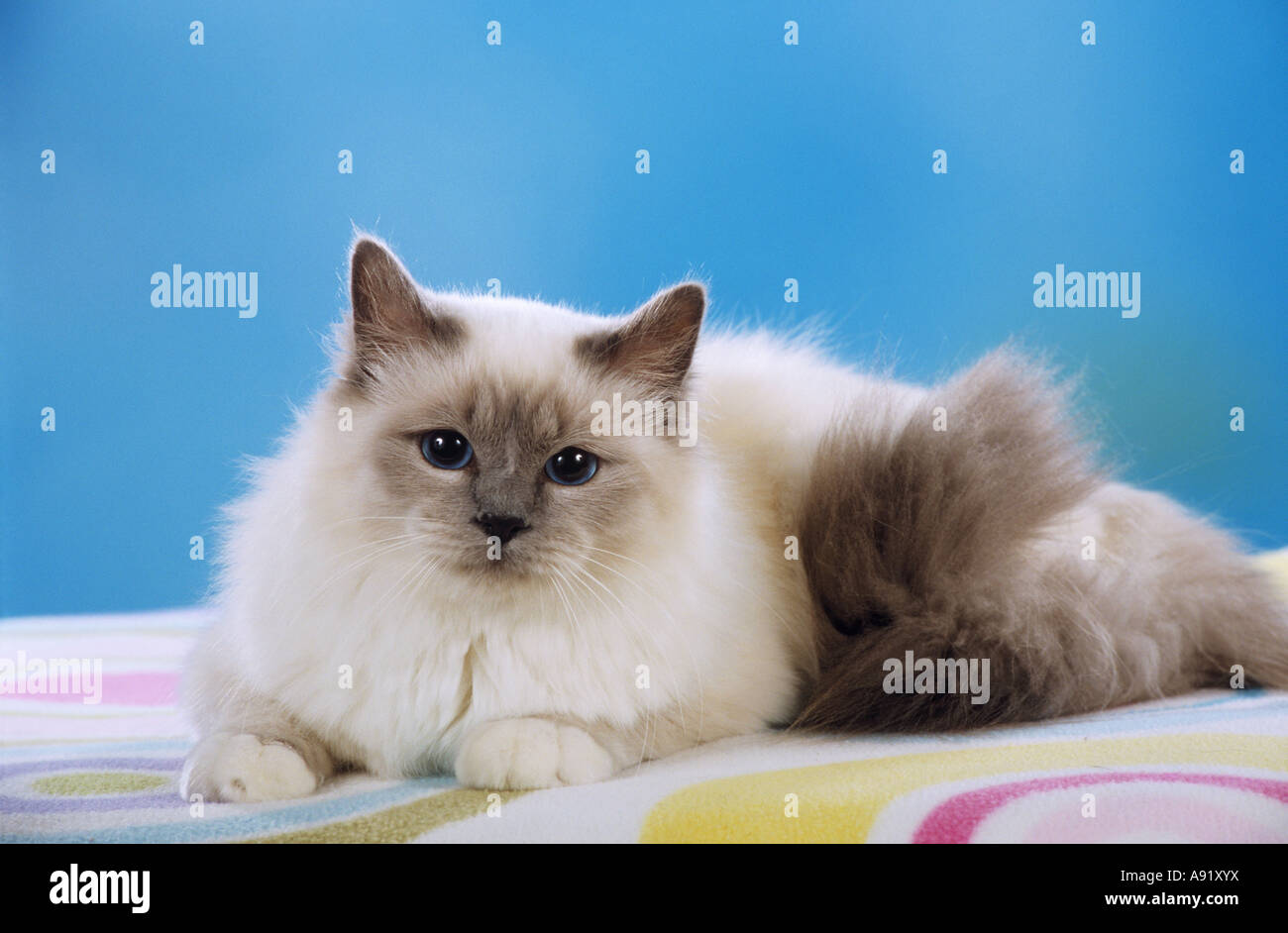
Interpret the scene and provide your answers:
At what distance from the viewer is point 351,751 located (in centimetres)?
160

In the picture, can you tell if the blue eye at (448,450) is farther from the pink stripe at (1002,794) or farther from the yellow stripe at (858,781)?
the pink stripe at (1002,794)

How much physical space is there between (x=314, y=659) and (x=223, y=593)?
1.03 ft

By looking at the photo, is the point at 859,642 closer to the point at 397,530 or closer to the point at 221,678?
the point at 397,530

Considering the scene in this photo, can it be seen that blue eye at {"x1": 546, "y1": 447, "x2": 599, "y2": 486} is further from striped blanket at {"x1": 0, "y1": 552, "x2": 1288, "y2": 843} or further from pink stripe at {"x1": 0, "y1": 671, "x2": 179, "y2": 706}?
pink stripe at {"x1": 0, "y1": 671, "x2": 179, "y2": 706}

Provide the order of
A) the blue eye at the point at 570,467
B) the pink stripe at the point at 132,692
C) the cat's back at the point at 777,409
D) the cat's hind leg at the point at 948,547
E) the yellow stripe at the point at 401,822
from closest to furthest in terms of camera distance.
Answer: the yellow stripe at the point at 401,822, the blue eye at the point at 570,467, the cat's hind leg at the point at 948,547, the cat's back at the point at 777,409, the pink stripe at the point at 132,692

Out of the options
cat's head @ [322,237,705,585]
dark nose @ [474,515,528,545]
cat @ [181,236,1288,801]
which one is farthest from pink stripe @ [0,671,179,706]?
dark nose @ [474,515,528,545]

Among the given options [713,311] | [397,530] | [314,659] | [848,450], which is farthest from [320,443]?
[713,311]

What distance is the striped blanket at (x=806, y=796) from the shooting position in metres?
1.27

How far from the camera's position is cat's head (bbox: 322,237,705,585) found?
147 cm

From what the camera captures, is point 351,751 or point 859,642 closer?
point 351,751

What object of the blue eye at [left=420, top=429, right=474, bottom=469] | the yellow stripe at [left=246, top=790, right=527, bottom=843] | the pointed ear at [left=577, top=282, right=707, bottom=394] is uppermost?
the pointed ear at [left=577, top=282, right=707, bottom=394]

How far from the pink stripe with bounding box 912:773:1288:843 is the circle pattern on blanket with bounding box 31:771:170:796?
3.56ft

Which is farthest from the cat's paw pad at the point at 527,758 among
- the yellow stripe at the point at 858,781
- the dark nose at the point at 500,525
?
the dark nose at the point at 500,525

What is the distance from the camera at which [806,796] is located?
1342 millimetres
